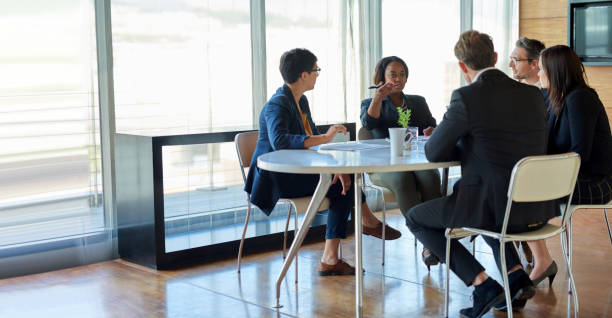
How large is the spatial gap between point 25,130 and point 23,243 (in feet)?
2.10

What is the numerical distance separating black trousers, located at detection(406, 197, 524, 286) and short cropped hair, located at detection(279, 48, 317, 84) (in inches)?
40.2

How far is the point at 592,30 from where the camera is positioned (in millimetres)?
Result: 6852

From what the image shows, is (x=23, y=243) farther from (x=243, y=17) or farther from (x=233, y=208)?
(x=243, y=17)

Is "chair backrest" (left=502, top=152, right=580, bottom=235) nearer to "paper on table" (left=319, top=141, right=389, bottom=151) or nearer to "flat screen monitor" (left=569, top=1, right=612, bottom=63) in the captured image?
"paper on table" (left=319, top=141, right=389, bottom=151)

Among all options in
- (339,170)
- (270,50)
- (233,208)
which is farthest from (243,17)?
(339,170)

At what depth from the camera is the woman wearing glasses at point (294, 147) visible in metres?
3.81

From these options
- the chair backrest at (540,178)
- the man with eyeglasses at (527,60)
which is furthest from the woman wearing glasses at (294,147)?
the man with eyeglasses at (527,60)

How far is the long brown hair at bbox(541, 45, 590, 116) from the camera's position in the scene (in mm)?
3596

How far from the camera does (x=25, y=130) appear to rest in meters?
4.23

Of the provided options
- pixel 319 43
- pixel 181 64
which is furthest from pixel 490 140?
pixel 319 43

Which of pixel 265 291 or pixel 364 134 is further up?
pixel 364 134

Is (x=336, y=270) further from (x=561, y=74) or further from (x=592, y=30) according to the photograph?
(x=592, y=30)

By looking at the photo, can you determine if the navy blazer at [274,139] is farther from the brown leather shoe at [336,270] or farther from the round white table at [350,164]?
the brown leather shoe at [336,270]

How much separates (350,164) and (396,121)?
1519 millimetres
